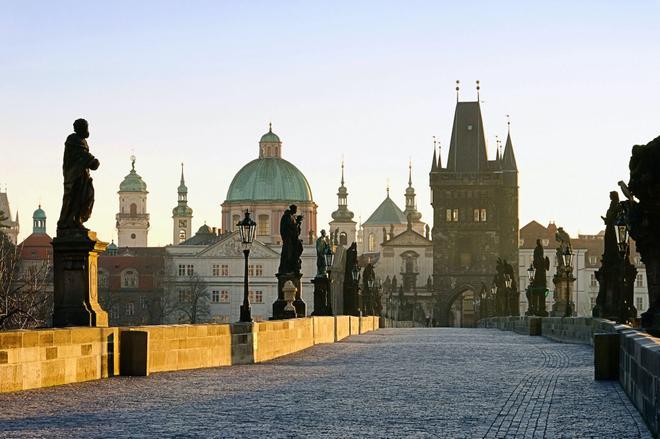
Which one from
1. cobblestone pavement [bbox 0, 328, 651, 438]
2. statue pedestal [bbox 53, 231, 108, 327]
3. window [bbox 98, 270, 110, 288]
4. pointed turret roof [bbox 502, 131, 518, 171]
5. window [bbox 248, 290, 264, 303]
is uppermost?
pointed turret roof [bbox 502, 131, 518, 171]

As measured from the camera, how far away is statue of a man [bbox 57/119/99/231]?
20391 millimetres

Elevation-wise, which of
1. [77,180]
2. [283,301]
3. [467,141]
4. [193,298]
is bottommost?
[193,298]

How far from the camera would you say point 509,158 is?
504 feet

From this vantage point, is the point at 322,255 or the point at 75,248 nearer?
the point at 75,248

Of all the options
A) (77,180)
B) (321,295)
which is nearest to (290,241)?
(321,295)

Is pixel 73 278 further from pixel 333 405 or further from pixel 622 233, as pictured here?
pixel 622 233

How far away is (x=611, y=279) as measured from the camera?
36.4 metres

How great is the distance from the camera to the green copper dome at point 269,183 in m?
170

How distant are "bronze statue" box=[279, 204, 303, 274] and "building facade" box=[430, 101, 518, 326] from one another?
108m

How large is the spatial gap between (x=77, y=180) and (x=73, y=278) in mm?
1414

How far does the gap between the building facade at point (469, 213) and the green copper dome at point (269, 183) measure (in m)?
23.0

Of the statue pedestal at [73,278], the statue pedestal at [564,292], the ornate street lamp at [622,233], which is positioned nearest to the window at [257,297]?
the statue pedestal at [564,292]

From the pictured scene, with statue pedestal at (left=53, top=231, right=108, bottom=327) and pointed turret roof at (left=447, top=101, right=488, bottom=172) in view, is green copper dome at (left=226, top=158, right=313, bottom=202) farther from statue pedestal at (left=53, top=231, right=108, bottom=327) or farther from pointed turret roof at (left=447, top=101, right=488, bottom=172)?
statue pedestal at (left=53, top=231, right=108, bottom=327)

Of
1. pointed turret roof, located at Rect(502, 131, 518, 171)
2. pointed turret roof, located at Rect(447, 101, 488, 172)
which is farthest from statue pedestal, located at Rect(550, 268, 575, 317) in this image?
pointed turret roof, located at Rect(502, 131, 518, 171)
